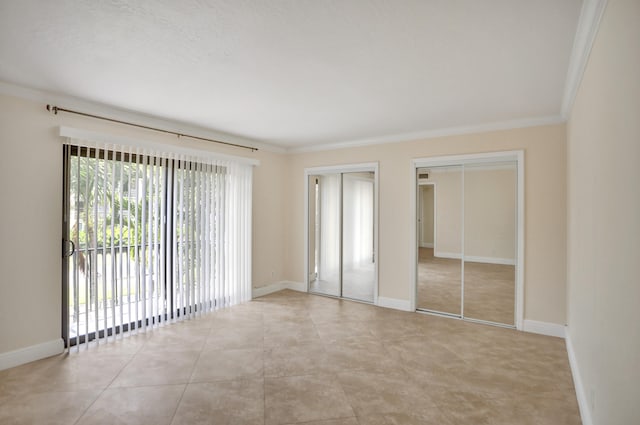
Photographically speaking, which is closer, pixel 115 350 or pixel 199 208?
pixel 115 350

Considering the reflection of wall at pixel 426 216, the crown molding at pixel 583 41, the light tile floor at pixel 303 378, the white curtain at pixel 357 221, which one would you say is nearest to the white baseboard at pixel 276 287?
the white curtain at pixel 357 221

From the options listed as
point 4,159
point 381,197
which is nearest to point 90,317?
point 4,159

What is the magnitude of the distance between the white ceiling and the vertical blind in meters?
0.75

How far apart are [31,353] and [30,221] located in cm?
→ 129

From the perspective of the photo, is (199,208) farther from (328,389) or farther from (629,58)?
(629,58)

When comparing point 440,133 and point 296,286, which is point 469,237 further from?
point 296,286

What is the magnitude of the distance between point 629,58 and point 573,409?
2499mm

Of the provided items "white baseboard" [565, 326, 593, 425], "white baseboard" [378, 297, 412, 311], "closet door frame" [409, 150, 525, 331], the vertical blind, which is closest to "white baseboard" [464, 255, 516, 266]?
"closet door frame" [409, 150, 525, 331]

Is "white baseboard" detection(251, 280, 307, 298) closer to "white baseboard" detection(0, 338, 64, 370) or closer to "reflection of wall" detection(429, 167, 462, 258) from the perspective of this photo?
"reflection of wall" detection(429, 167, 462, 258)

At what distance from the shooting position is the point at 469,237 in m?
4.59

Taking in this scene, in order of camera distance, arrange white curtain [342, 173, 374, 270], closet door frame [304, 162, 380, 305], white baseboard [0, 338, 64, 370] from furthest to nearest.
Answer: white curtain [342, 173, 374, 270] < closet door frame [304, 162, 380, 305] < white baseboard [0, 338, 64, 370]

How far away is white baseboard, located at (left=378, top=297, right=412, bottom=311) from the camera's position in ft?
16.2

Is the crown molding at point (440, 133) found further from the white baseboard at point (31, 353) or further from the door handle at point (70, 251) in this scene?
the white baseboard at point (31, 353)

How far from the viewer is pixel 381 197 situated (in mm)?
5215
